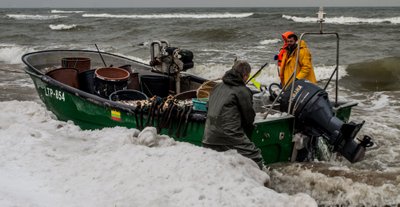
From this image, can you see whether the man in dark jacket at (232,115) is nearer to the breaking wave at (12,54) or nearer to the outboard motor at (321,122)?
the outboard motor at (321,122)

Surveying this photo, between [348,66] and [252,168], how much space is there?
12.8 m

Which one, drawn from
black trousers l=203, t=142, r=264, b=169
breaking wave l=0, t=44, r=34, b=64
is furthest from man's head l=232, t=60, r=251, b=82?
breaking wave l=0, t=44, r=34, b=64

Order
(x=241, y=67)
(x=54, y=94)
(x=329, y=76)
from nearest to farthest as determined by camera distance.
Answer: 1. (x=241, y=67)
2. (x=54, y=94)
3. (x=329, y=76)

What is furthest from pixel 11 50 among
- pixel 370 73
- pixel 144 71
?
pixel 370 73

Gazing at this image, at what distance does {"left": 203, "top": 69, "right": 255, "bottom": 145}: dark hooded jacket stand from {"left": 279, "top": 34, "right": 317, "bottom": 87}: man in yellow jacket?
163 cm

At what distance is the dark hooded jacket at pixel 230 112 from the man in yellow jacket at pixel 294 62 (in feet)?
5.36

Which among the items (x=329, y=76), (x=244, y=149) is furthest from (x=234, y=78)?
(x=329, y=76)

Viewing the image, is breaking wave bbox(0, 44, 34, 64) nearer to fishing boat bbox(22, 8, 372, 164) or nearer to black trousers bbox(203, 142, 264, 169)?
fishing boat bbox(22, 8, 372, 164)

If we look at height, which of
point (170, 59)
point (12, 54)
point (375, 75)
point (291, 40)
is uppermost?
point (291, 40)

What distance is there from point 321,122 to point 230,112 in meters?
1.25

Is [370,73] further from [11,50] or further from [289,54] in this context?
[11,50]

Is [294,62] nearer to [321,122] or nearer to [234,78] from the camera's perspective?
[321,122]

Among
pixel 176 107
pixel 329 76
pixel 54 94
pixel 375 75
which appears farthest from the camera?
pixel 375 75

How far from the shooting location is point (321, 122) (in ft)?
16.6
